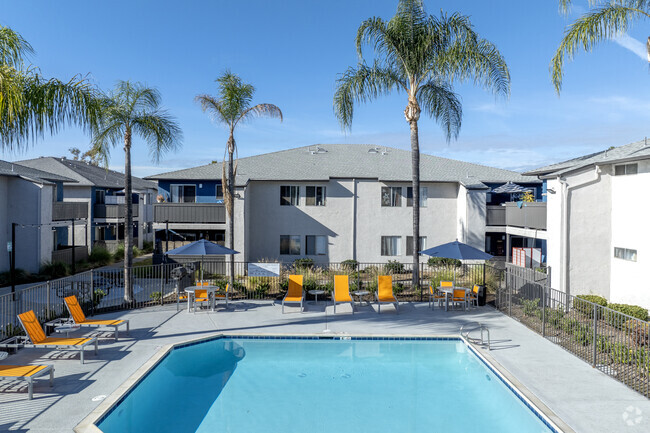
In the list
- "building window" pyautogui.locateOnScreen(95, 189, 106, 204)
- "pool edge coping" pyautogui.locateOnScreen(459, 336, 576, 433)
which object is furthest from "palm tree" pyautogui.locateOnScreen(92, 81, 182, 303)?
"building window" pyautogui.locateOnScreen(95, 189, 106, 204)

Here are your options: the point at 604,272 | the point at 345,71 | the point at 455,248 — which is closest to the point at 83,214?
the point at 345,71

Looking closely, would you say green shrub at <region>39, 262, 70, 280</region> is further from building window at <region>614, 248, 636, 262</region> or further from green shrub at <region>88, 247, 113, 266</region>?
building window at <region>614, 248, 636, 262</region>

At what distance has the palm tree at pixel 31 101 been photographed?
26.4 ft

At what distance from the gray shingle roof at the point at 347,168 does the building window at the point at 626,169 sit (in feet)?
31.2

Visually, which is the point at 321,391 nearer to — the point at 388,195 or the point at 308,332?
the point at 308,332

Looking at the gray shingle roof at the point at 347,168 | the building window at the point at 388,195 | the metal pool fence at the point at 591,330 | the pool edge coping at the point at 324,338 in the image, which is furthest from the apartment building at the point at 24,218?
the metal pool fence at the point at 591,330

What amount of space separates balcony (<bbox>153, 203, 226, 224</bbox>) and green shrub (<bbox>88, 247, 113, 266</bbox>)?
600 centimetres

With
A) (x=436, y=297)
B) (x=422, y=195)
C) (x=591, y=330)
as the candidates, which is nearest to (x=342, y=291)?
(x=436, y=297)

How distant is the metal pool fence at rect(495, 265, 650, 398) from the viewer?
29.2 feet

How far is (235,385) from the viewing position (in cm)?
969

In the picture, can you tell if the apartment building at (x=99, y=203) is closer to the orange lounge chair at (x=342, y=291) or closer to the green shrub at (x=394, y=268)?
the green shrub at (x=394, y=268)

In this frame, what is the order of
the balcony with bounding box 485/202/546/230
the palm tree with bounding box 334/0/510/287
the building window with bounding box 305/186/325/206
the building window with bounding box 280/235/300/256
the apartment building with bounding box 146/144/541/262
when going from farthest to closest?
the building window with bounding box 305/186/325/206
the building window with bounding box 280/235/300/256
the apartment building with bounding box 146/144/541/262
the balcony with bounding box 485/202/546/230
the palm tree with bounding box 334/0/510/287

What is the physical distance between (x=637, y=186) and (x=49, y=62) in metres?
17.6

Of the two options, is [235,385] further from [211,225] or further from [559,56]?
[211,225]
